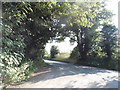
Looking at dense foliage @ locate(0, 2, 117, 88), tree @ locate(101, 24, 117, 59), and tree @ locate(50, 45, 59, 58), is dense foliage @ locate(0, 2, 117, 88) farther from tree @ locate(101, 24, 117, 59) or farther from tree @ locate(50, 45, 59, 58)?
tree @ locate(50, 45, 59, 58)

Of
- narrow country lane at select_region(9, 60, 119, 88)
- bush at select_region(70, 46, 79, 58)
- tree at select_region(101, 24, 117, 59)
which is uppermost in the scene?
tree at select_region(101, 24, 117, 59)

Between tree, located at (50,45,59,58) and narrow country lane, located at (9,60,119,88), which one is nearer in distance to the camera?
narrow country lane, located at (9,60,119,88)

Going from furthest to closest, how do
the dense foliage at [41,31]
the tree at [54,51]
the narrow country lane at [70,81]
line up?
the tree at [54,51], the narrow country lane at [70,81], the dense foliage at [41,31]

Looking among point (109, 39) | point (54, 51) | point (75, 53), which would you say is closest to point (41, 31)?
point (109, 39)

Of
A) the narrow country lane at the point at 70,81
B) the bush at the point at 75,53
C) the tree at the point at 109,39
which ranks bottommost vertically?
the narrow country lane at the point at 70,81

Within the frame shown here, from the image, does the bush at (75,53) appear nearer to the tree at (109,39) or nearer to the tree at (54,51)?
the tree at (109,39)

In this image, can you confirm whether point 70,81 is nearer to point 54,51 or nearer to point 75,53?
point 75,53

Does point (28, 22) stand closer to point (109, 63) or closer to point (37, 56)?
point (37, 56)

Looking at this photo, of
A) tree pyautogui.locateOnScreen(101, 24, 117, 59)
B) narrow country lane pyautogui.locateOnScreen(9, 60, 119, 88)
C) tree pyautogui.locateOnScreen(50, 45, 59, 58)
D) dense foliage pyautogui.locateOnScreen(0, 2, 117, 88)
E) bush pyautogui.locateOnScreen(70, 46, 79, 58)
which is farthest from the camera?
tree pyautogui.locateOnScreen(50, 45, 59, 58)

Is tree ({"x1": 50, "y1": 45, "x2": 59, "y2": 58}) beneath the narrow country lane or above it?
above

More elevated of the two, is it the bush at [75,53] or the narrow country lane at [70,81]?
the bush at [75,53]

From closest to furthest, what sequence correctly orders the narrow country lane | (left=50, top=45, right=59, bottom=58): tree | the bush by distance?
the narrow country lane
the bush
(left=50, top=45, right=59, bottom=58): tree

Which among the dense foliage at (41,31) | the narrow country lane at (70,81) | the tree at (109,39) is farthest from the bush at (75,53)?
the narrow country lane at (70,81)

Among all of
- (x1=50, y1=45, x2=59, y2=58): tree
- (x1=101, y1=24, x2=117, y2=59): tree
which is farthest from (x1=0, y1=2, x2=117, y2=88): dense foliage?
(x1=50, y1=45, x2=59, y2=58): tree
